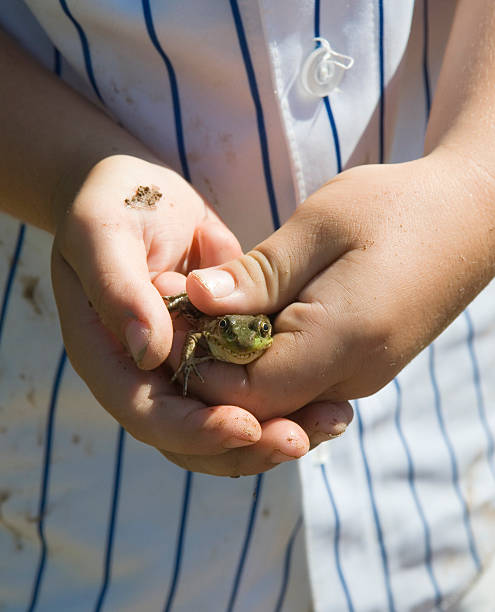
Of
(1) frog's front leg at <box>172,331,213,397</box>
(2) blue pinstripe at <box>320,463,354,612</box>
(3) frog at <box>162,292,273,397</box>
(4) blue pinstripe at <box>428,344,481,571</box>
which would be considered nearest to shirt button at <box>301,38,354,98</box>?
(3) frog at <box>162,292,273,397</box>

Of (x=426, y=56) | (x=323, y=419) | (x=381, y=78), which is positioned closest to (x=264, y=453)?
(x=323, y=419)

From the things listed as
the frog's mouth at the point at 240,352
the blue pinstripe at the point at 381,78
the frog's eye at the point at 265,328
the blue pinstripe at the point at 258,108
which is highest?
the blue pinstripe at the point at 381,78

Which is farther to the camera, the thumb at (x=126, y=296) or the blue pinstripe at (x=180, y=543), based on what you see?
the blue pinstripe at (x=180, y=543)

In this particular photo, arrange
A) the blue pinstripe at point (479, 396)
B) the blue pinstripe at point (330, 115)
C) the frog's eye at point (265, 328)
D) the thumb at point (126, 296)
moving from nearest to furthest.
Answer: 1. the thumb at point (126, 296)
2. the frog's eye at point (265, 328)
3. the blue pinstripe at point (330, 115)
4. the blue pinstripe at point (479, 396)

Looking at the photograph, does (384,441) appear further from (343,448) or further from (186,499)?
(186,499)

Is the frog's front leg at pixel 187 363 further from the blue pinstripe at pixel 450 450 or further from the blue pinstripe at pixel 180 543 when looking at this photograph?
the blue pinstripe at pixel 450 450

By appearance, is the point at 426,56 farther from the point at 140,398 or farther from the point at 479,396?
the point at 140,398

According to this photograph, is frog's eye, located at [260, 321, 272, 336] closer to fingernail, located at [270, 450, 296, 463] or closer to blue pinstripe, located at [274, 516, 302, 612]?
fingernail, located at [270, 450, 296, 463]

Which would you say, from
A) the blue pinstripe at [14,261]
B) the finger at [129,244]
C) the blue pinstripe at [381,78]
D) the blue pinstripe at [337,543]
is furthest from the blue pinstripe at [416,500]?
the blue pinstripe at [14,261]
